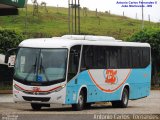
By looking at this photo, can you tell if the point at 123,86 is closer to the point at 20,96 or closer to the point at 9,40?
the point at 20,96

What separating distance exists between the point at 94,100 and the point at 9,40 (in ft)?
70.4

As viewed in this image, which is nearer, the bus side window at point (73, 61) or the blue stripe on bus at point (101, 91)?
the bus side window at point (73, 61)

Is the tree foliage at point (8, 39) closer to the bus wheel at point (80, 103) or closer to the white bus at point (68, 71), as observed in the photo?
the white bus at point (68, 71)

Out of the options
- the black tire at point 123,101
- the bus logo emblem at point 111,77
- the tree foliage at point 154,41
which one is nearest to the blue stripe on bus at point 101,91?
the black tire at point 123,101

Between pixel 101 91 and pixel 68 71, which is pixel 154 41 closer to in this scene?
pixel 101 91

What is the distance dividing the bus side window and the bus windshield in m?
0.33

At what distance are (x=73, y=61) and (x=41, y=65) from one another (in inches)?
50.8

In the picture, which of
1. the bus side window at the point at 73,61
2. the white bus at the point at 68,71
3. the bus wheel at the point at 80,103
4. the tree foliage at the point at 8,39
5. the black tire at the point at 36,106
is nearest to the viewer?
the white bus at the point at 68,71

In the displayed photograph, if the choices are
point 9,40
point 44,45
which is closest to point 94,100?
point 44,45

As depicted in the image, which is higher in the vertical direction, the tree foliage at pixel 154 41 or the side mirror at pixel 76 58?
the side mirror at pixel 76 58

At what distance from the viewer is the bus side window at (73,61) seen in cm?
2497

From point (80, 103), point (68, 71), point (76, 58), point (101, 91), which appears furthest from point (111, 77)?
point (68, 71)

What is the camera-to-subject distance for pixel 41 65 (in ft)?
81.4

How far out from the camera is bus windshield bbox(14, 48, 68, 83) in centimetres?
2464
